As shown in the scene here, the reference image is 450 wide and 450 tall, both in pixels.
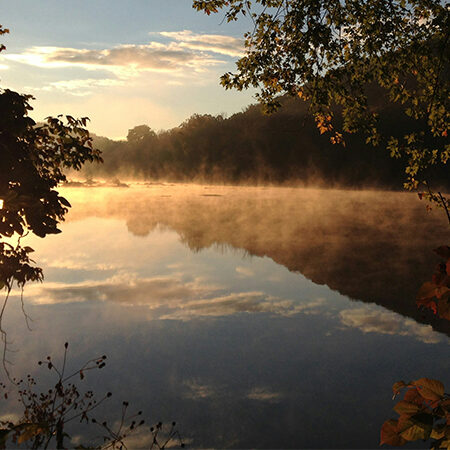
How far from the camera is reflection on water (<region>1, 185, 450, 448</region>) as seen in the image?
36.1ft

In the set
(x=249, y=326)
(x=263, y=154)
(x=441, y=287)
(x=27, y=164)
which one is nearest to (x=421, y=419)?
(x=441, y=287)

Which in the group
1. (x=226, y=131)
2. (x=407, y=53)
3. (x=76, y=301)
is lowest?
(x=76, y=301)

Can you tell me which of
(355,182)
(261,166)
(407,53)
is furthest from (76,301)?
(261,166)

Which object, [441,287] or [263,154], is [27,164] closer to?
[441,287]

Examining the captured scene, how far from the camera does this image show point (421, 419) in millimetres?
2146

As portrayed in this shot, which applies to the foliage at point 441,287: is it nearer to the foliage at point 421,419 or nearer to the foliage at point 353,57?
the foliage at point 421,419

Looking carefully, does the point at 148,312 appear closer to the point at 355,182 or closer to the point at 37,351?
the point at 37,351

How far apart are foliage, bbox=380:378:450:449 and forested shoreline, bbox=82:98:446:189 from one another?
9363 cm

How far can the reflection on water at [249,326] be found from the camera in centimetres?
1099

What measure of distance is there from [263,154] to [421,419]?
110m

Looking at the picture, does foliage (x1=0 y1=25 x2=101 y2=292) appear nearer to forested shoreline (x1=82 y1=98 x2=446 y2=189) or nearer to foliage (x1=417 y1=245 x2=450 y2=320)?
foliage (x1=417 y1=245 x2=450 y2=320)

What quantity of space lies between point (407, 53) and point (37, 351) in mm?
12547

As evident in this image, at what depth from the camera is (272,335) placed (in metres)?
16.8

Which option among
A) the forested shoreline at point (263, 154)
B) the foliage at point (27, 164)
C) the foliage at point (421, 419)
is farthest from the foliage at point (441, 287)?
the forested shoreline at point (263, 154)
